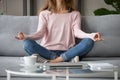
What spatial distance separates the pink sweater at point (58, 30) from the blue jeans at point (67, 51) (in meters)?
0.18

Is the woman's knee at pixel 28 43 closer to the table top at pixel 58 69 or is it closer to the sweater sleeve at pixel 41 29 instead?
the sweater sleeve at pixel 41 29

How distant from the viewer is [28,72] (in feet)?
4.80

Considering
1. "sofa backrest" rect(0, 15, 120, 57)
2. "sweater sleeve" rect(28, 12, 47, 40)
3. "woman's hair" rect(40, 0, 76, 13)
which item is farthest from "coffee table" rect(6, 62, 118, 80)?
"woman's hair" rect(40, 0, 76, 13)

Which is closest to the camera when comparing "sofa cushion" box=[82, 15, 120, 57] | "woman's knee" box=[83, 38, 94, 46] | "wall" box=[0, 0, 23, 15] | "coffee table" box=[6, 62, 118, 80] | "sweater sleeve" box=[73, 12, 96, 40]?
"coffee table" box=[6, 62, 118, 80]

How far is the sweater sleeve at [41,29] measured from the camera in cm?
242

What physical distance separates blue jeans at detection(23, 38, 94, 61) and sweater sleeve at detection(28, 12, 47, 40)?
142 mm

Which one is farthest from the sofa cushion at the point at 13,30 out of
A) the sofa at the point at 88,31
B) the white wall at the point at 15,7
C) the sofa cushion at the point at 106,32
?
the white wall at the point at 15,7

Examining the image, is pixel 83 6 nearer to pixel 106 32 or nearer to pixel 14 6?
pixel 14 6

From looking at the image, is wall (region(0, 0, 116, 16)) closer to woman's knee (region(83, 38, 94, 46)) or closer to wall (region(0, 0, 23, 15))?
wall (region(0, 0, 23, 15))

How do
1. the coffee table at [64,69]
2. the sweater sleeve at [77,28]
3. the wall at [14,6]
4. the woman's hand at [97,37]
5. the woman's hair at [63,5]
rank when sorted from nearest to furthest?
the coffee table at [64,69] → the woman's hand at [97,37] → the sweater sleeve at [77,28] → the woman's hair at [63,5] → the wall at [14,6]

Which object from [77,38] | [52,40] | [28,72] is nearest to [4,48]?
[52,40]

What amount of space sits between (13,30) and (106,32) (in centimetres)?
84

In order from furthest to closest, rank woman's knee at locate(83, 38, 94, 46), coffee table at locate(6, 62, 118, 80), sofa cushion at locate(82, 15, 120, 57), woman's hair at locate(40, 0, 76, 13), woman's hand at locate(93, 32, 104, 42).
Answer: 1. woman's hair at locate(40, 0, 76, 13)
2. sofa cushion at locate(82, 15, 120, 57)
3. woman's knee at locate(83, 38, 94, 46)
4. woman's hand at locate(93, 32, 104, 42)
5. coffee table at locate(6, 62, 118, 80)

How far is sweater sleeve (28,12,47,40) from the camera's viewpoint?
7.93 ft
